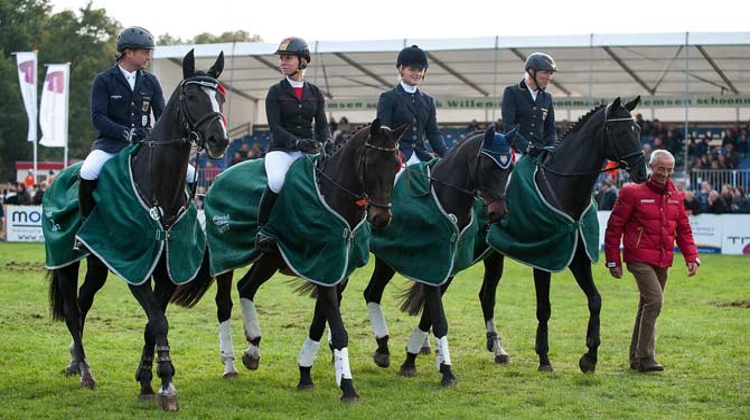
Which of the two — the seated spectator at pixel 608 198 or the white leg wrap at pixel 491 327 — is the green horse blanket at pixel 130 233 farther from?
the seated spectator at pixel 608 198

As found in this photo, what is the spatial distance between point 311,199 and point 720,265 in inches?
620

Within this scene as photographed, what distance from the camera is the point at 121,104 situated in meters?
8.82

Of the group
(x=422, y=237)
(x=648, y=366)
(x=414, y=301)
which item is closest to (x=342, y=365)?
(x=422, y=237)

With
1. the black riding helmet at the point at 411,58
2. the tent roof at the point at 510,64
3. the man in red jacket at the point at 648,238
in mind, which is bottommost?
the man in red jacket at the point at 648,238

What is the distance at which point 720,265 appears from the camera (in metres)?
22.0

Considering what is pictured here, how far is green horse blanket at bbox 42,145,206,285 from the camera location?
8102 millimetres

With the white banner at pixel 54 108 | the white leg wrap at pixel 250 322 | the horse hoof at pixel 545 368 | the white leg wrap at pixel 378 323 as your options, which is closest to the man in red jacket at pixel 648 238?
the horse hoof at pixel 545 368

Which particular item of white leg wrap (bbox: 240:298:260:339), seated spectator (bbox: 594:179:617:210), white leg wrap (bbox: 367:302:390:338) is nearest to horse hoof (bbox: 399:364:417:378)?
white leg wrap (bbox: 367:302:390:338)

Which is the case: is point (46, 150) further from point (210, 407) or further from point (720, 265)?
point (210, 407)

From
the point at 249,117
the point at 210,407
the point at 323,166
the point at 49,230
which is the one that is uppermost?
the point at 249,117

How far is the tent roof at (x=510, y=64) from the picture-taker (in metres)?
28.5

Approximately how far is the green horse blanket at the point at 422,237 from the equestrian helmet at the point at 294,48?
152cm

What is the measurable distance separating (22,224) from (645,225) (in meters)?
24.4

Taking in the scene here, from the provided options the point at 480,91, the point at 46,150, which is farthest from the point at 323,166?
the point at 46,150
